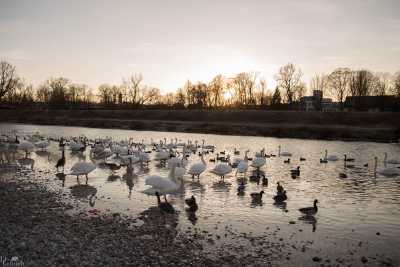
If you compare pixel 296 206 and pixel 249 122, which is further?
pixel 249 122

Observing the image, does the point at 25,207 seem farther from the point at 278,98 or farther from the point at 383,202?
the point at 278,98

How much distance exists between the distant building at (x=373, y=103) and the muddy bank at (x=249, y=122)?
2428cm

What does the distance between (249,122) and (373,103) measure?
3981 cm

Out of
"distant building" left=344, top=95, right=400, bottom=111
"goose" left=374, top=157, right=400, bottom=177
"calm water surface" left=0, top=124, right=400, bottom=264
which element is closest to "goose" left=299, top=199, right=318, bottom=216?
"calm water surface" left=0, top=124, right=400, bottom=264

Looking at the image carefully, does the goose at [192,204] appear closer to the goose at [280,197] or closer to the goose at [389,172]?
the goose at [280,197]

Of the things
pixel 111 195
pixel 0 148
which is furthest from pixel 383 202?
pixel 0 148

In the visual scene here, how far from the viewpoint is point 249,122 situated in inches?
2894

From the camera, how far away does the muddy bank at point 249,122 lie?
54.4m

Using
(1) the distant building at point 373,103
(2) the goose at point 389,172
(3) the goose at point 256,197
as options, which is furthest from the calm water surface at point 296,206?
(1) the distant building at point 373,103

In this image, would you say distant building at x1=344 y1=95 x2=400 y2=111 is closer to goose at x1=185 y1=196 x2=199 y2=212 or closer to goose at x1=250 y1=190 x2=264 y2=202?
goose at x1=250 y1=190 x2=264 y2=202

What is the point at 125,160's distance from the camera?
81.8 feet

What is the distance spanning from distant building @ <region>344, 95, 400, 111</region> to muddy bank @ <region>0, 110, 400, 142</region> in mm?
24281

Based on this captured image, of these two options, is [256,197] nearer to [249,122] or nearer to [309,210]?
[309,210]

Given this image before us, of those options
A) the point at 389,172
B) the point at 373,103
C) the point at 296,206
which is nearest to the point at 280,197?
the point at 296,206
